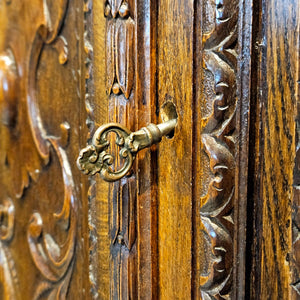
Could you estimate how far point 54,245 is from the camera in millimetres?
470

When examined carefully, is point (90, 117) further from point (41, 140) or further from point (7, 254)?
point (7, 254)

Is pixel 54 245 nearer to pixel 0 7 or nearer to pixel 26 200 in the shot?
pixel 26 200

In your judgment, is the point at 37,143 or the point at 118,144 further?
the point at 37,143

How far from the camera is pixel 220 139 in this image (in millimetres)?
304

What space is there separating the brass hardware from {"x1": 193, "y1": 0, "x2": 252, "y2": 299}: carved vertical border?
0.12 ft

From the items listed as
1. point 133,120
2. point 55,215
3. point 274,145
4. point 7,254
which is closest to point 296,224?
point 274,145

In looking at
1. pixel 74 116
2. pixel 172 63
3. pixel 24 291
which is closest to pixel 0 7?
pixel 74 116

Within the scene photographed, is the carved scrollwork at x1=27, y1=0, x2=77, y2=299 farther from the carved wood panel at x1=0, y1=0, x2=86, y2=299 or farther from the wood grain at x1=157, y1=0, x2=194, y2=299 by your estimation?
the wood grain at x1=157, y1=0, x2=194, y2=299

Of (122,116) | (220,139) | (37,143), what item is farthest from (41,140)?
(220,139)

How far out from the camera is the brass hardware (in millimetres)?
302

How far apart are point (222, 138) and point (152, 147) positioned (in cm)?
8

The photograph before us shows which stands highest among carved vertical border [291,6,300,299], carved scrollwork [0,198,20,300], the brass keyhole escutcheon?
the brass keyhole escutcheon

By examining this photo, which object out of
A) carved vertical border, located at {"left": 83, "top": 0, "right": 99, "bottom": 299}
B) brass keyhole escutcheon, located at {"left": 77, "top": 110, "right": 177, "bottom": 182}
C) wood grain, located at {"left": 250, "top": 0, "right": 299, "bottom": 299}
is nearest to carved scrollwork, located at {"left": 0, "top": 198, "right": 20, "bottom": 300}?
carved vertical border, located at {"left": 83, "top": 0, "right": 99, "bottom": 299}

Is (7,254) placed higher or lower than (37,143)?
lower
